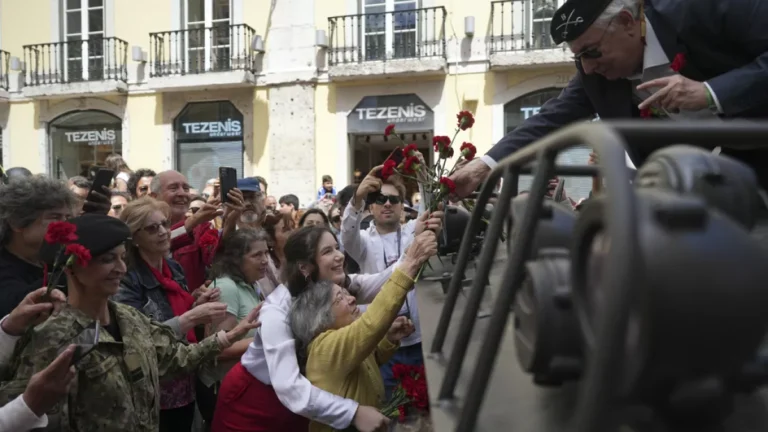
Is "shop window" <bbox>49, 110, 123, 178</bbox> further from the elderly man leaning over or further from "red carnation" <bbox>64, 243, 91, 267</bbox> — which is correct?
the elderly man leaning over

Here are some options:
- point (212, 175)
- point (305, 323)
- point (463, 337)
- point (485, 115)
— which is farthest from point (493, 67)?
point (463, 337)

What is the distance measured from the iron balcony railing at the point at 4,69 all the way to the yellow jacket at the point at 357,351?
16.0 metres

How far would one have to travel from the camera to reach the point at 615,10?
203 cm

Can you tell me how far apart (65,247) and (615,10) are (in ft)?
6.21

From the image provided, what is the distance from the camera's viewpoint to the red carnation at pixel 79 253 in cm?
227

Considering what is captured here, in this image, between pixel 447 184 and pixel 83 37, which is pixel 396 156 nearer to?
pixel 447 184

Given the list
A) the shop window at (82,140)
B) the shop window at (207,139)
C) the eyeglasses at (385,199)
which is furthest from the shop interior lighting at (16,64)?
the eyeglasses at (385,199)

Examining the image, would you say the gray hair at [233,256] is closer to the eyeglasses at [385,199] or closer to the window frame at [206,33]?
the eyeglasses at [385,199]

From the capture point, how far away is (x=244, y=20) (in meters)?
14.5

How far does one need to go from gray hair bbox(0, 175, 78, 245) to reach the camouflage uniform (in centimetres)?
67

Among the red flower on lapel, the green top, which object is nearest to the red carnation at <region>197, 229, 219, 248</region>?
the green top

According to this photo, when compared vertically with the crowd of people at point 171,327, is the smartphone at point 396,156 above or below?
above

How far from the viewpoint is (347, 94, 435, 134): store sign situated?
539 inches

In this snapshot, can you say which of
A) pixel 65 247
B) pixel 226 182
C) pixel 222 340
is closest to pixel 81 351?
pixel 65 247
